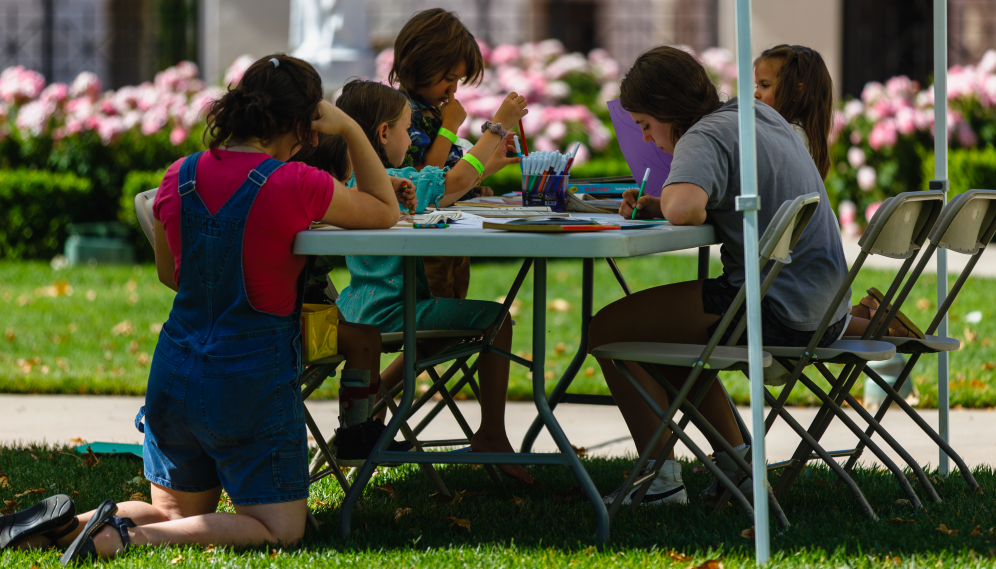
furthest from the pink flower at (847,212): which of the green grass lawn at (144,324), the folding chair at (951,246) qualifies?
the folding chair at (951,246)

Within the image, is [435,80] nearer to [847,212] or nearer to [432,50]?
[432,50]

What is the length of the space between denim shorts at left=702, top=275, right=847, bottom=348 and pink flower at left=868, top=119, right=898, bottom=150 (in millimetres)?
7574

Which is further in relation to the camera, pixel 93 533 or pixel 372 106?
pixel 372 106

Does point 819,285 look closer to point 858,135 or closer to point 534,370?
point 534,370

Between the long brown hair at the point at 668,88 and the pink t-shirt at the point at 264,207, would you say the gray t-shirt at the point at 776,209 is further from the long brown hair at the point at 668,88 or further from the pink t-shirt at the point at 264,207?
→ the pink t-shirt at the point at 264,207

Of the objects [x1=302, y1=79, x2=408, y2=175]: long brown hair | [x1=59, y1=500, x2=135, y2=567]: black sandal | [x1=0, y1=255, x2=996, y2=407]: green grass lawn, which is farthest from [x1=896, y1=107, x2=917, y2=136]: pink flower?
[x1=59, y1=500, x2=135, y2=567]: black sandal

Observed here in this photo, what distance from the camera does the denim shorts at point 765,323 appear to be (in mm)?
3271

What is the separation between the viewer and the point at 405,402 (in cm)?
310

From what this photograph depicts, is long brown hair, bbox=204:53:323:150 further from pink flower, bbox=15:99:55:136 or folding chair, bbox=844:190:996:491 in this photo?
pink flower, bbox=15:99:55:136

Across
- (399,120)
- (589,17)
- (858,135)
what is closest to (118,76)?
(589,17)

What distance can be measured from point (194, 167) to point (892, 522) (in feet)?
7.28

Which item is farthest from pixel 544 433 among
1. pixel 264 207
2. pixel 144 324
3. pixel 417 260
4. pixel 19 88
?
pixel 19 88

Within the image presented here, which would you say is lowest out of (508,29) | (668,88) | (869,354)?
(869,354)

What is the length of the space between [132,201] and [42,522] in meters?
7.51
